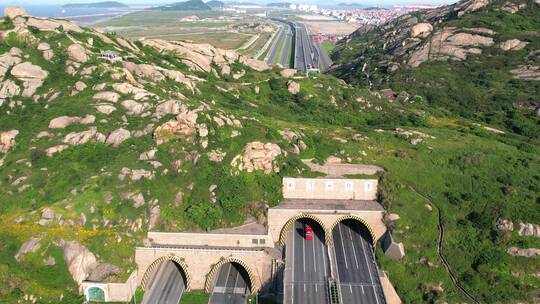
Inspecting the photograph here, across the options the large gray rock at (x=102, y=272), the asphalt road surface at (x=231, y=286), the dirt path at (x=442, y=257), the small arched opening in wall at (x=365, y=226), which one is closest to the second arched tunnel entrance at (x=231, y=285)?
the asphalt road surface at (x=231, y=286)

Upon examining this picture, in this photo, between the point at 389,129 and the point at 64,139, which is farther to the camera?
the point at 389,129

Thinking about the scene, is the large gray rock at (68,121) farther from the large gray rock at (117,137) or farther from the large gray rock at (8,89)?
the large gray rock at (8,89)

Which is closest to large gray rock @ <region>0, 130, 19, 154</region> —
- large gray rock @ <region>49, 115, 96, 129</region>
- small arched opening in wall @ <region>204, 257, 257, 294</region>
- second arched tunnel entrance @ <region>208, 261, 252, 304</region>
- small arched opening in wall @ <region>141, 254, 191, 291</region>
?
large gray rock @ <region>49, 115, 96, 129</region>

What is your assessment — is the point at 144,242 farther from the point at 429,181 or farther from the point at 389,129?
the point at 389,129

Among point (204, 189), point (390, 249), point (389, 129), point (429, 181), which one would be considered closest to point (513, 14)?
point (389, 129)

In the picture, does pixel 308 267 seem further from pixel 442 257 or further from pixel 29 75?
pixel 29 75

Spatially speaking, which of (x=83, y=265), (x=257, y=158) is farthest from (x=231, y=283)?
(x=83, y=265)
